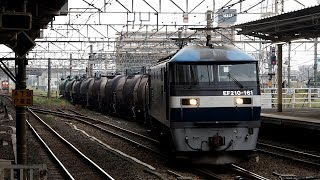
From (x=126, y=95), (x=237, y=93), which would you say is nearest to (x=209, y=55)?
(x=237, y=93)

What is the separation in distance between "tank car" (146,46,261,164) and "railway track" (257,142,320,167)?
246 cm

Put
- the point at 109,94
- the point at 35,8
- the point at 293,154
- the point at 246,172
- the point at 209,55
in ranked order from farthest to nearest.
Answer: the point at 109,94, the point at 293,154, the point at 35,8, the point at 209,55, the point at 246,172

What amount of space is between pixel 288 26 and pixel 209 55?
307 inches

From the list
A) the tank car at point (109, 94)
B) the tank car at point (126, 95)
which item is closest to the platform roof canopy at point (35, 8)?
the tank car at point (126, 95)

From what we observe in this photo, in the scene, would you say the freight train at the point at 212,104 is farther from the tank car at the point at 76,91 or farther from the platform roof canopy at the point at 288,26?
the tank car at the point at 76,91

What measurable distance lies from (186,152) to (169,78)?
5.75 feet

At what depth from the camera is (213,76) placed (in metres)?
12.0

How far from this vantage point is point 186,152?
1184cm

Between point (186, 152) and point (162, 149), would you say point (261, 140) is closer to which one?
point (162, 149)

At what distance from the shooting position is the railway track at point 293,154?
13.7 m

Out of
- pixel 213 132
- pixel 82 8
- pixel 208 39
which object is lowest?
pixel 213 132

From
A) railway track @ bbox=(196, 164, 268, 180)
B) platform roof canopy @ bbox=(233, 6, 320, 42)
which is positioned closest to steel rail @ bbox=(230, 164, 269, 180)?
railway track @ bbox=(196, 164, 268, 180)

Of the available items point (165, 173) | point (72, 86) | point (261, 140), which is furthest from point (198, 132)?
point (72, 86)

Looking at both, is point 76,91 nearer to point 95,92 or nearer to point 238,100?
point 95,92
